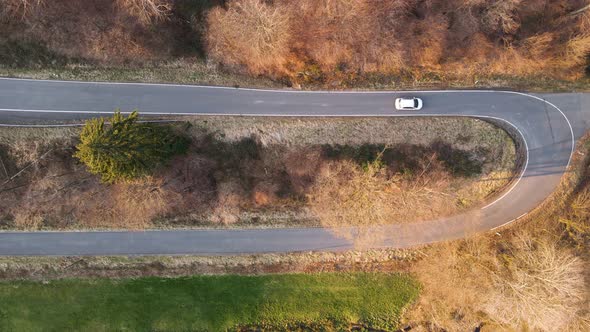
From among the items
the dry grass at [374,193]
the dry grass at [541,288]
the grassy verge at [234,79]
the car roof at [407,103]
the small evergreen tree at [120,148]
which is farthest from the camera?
the car roof at [407,103]

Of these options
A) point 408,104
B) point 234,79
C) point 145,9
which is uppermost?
point 145,9

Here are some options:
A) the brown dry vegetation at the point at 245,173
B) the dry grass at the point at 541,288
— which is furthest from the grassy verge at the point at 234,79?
the dry grass at the point at 541,288

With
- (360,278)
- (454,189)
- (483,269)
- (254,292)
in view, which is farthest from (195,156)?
(483,269)

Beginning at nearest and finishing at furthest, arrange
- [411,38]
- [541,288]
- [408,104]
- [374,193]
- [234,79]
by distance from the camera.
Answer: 1. [541,288]
2. [411,38]
3. [374,193]
4. [234,79]
5. [408,104]

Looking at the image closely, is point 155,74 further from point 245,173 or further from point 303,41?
point 303,41

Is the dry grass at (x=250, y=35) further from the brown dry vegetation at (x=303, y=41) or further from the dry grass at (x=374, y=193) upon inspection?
the dry grass at (x=374, y=193)

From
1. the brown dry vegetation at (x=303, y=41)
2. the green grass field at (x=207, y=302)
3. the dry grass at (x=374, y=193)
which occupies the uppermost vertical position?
the brown dry vegetation at (x=303, y=41)

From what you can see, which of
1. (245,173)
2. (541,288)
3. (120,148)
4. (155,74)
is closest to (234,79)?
(155,74)
